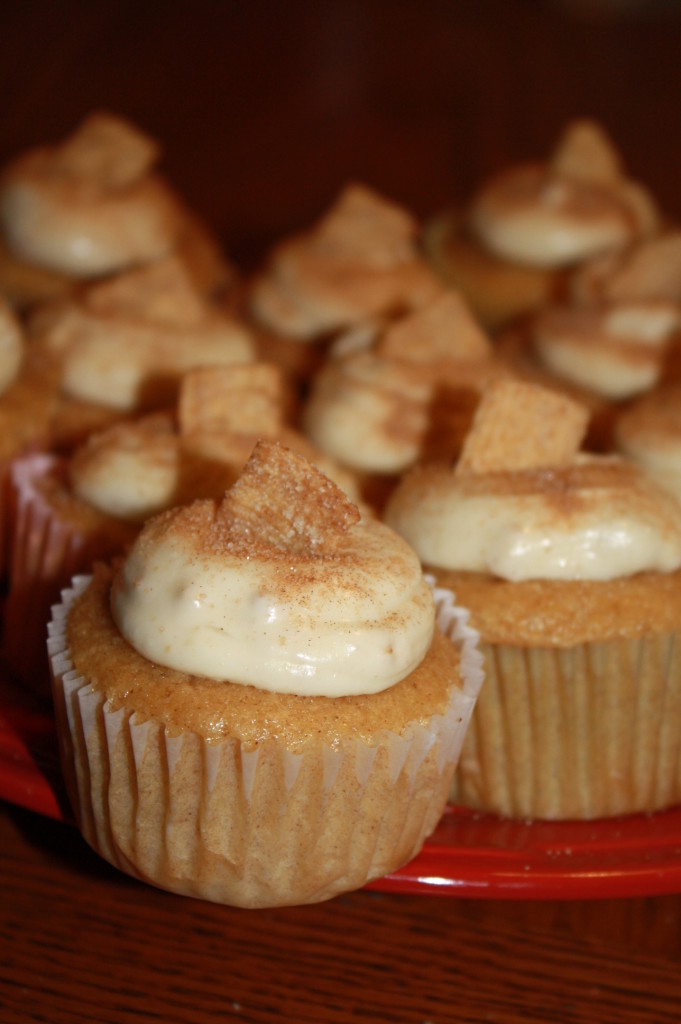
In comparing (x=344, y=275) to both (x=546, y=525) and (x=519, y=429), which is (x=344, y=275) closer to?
(x=519, y=429)

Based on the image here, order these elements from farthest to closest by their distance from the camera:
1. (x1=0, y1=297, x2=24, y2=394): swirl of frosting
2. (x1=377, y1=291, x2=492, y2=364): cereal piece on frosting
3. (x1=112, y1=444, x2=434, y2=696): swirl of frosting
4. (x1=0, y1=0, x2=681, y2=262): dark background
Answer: (x1=0, y1=0, x2=681, y2=262): dark background, (x1=377, y1=291, x2=492, y2=364): cereal piece on frosting, (x1=0, y1=297, x2=24, y2=394): swirl of frosting, (x1=112, y1=444, x2=434, y2=696): swirl of frosting

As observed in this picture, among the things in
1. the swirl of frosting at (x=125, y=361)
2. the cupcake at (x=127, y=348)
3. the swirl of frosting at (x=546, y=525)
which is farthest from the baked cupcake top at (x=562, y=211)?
the swirl of frosting at (x=546, y=525)

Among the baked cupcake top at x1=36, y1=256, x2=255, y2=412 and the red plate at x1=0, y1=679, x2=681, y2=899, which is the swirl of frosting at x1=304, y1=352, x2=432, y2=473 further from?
the red plate at x1=0, y1=679, x2=681, y2=899

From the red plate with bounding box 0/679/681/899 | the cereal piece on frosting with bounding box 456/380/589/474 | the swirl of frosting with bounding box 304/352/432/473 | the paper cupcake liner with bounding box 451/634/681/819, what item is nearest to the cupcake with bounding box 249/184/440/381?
the swirl of frosting with bounding box 304/352/432/473

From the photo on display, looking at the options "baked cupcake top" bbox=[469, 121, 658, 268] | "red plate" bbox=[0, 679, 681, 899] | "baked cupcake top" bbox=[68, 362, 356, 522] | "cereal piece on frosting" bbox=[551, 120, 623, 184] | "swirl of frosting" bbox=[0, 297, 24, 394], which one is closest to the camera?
"red plate" bbox=[0, 679, 681, 899]

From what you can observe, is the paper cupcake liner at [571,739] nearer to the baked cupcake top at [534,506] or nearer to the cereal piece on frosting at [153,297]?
the baked cupcake top at [534,506]

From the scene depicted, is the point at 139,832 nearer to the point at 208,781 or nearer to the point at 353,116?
the point at 208,781
